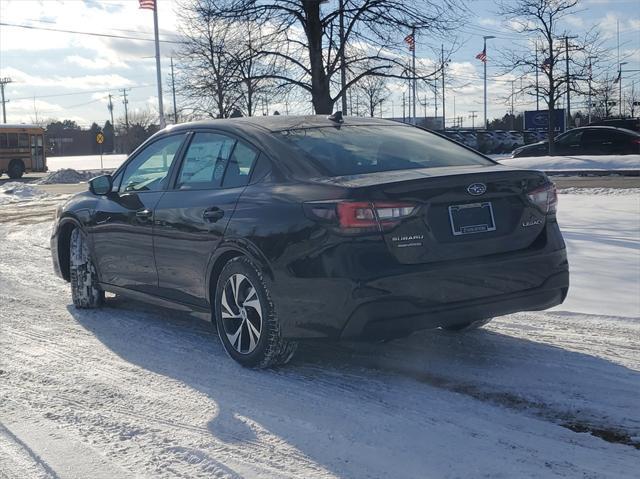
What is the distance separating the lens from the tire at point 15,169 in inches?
1569

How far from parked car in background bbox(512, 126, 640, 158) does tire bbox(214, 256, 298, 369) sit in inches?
958

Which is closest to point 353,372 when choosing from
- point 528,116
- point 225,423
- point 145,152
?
point 225,423

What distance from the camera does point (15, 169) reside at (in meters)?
40.0

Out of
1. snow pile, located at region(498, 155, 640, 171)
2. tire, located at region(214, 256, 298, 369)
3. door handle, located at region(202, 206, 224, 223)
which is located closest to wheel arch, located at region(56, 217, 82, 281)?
door handle, located at region(202, 206, 224, 223)

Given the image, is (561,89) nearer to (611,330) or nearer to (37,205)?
(37,205)

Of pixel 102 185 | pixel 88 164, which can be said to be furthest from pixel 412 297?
pixel 88 164

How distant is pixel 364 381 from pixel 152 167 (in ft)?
8.45

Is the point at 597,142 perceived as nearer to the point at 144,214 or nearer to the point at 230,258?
the point at 144,214

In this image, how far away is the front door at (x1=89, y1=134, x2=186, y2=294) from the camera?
5.72m

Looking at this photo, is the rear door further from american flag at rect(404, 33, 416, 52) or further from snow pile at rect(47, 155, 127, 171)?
snow pile at rect(47, 155, 127, 171)

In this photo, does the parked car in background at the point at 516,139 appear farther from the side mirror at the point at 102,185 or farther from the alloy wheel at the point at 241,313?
the alloy wheel at the point at 241,313

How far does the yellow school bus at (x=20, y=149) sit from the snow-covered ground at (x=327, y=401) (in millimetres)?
35789

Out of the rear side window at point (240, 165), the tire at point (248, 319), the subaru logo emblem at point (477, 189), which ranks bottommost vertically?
the tire at point (248, 319)

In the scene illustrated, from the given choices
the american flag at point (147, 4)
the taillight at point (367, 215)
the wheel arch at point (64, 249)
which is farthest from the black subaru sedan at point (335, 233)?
the american flag at point (147, 4)
